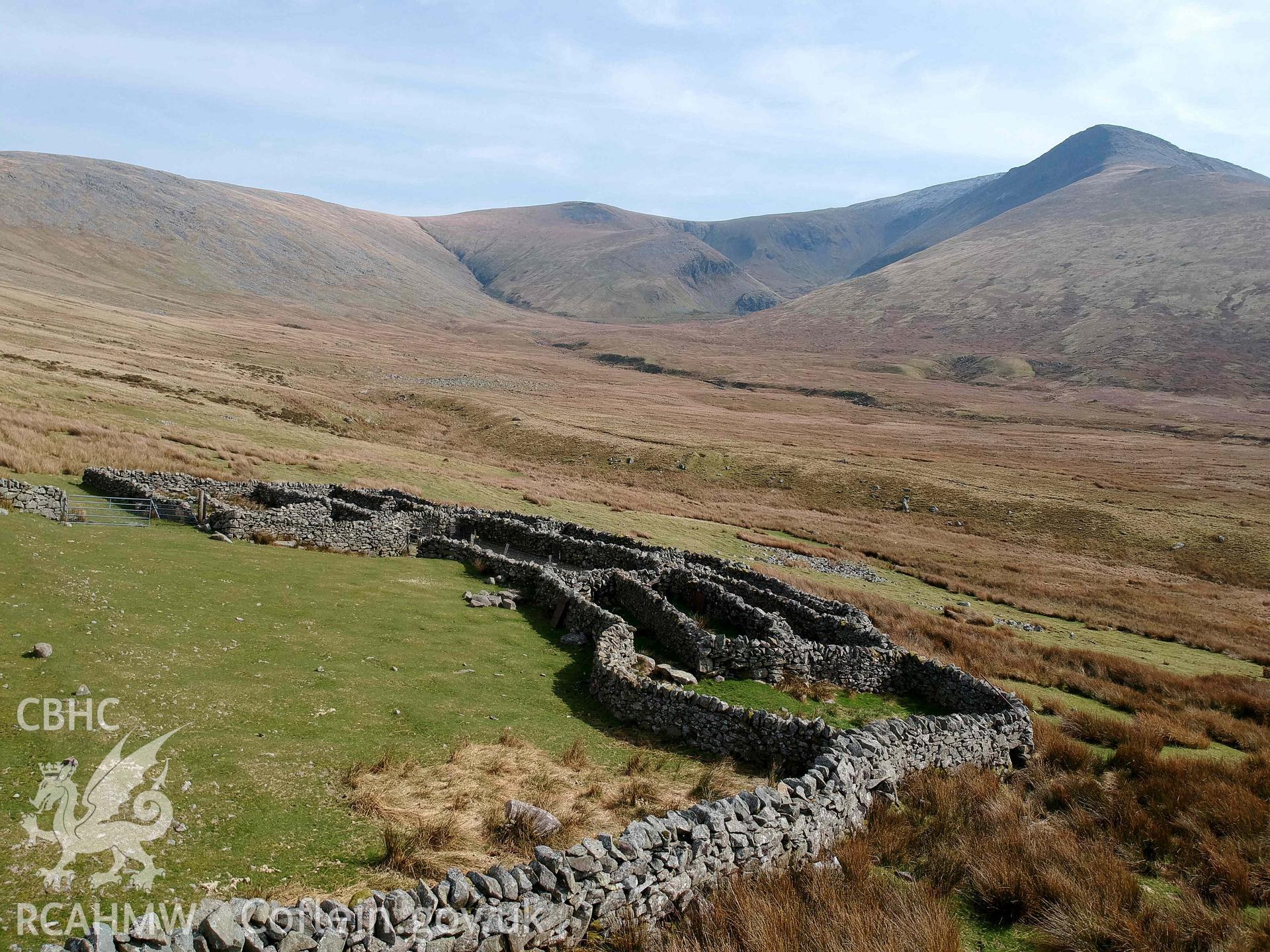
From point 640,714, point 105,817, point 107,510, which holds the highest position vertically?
point 105,817

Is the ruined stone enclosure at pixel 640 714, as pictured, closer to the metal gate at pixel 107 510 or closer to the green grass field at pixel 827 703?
the green grass field at pixel 827 703

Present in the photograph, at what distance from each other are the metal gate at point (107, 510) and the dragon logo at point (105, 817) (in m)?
16.6

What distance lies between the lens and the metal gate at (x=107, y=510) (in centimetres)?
2238

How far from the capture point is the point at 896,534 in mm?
50250

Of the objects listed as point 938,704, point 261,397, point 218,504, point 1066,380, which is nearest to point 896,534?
point 938,704

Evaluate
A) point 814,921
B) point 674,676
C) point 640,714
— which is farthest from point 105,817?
point 674,676

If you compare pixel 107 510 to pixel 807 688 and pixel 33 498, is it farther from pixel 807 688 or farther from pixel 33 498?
pixel 807 688

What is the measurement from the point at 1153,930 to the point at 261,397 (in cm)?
7588

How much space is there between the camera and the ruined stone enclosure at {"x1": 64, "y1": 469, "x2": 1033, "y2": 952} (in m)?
6.65

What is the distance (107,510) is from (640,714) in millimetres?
21479

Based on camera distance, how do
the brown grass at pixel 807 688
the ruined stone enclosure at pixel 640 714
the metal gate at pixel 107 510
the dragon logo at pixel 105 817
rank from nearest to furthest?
1. the ruined stone enclosure at pixel 640 714
2. the dragon logo at pixel 105 817
3. the brown grass at pixel 807 688
4. the metal gate at pixel 107 510

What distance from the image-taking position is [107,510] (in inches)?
959

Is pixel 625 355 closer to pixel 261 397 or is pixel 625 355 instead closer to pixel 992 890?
pixel 261 397

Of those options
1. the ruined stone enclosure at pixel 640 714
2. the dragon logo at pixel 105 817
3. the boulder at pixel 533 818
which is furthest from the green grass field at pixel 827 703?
the dragon logo at pixel 105 817
